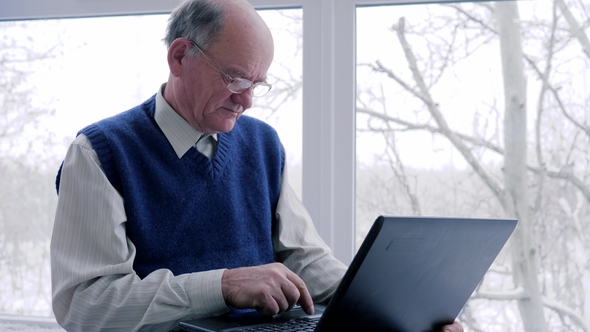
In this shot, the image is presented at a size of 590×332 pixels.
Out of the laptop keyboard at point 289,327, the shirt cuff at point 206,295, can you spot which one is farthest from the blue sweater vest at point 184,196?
the laptop keyboard at point 289,327

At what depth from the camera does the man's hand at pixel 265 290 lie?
1.13 metres

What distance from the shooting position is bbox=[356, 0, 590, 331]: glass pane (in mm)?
2020

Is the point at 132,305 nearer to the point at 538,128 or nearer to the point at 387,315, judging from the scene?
the point at 387,315

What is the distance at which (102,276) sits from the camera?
1240mm

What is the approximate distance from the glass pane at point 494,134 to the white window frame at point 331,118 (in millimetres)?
44

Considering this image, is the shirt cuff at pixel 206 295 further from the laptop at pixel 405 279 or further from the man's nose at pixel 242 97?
the man's nose at pixel 242 97

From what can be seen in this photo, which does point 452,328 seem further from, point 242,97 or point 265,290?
point 242,97

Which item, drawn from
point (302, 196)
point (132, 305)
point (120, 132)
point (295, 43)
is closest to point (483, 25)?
point (295, 43)

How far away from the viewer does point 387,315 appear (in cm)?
102

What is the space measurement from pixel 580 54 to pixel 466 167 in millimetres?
491

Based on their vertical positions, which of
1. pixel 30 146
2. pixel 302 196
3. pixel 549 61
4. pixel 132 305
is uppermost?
pixel 549 61

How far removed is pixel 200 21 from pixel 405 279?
780 mm

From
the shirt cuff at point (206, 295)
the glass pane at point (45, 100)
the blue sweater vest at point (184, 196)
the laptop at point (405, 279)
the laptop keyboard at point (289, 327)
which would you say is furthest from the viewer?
the glass pane at point (45, 100)

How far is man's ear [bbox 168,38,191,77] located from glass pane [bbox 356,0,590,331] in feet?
2.70
